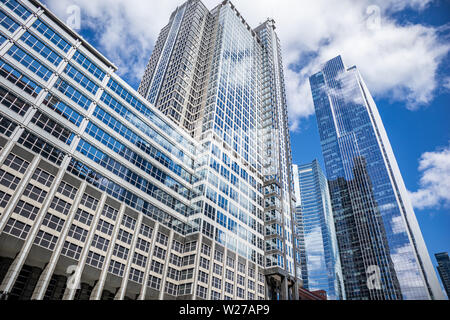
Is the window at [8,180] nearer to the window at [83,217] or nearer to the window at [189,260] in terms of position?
the window at [83,217]

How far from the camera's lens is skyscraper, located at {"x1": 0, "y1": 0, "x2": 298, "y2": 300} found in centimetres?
4250

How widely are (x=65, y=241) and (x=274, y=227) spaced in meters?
52.5

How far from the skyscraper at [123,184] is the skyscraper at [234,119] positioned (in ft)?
1.66

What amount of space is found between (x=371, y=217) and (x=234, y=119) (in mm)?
111283

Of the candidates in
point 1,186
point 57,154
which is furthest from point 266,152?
point 1,186

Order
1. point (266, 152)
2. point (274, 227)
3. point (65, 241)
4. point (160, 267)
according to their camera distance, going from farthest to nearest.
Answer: point (266, 152) < point (274, 227) < point (160, 267) < point (65, 241)

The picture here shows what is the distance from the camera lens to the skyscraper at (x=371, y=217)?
139500 millimetres

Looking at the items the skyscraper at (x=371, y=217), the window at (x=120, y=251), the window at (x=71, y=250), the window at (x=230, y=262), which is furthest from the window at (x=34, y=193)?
the skyscraper at (x=371, y=217)

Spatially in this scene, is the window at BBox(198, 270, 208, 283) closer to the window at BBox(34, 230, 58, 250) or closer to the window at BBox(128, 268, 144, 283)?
the window at BBox(128, 268, 144, 283)

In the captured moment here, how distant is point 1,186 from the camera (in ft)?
129

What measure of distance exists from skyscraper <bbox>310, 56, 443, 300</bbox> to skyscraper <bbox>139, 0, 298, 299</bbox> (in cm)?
8370

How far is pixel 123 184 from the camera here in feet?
180

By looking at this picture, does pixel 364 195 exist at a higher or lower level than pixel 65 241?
higher
